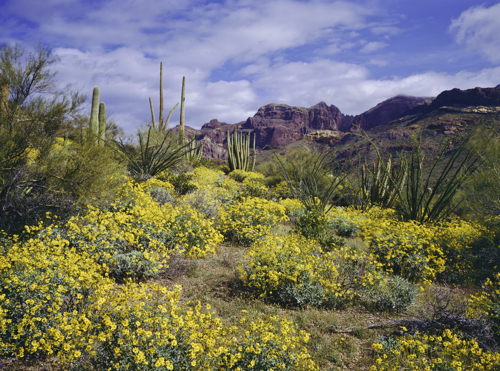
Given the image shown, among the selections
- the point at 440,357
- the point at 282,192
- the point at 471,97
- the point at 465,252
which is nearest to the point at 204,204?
the point at 440,357

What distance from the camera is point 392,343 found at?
3734 millimetres

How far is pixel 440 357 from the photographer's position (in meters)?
3.32

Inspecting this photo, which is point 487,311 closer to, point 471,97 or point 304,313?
point 304,313

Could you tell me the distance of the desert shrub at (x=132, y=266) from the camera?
4543mm

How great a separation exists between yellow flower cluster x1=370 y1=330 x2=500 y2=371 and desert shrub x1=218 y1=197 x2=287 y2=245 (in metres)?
3.90

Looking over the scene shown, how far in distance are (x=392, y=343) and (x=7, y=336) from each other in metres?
4.46

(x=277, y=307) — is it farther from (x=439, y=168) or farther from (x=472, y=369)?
(x=439, y=168)

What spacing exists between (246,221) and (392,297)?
13.0ft

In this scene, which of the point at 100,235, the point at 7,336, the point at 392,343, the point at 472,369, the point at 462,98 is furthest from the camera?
the point at 462,98

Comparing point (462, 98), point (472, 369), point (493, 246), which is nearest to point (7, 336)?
point (472, 369)

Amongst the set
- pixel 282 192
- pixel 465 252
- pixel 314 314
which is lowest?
pixel 314 314

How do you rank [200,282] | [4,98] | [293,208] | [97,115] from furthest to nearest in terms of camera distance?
[97,115]
[293,208]
[4,98]
[200,282]

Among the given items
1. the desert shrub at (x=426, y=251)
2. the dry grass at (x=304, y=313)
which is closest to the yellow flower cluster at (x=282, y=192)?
the desert shrub at (x=426, y=251)

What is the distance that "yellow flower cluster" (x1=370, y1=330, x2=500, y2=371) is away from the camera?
9.26 ft
